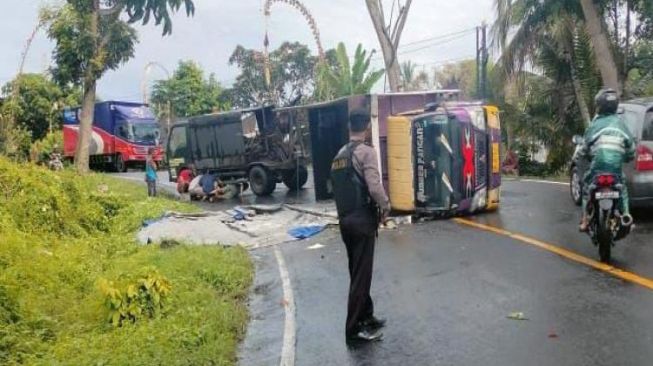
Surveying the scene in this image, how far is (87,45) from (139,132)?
15185mm

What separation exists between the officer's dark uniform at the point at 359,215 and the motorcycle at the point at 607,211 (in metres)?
2.78

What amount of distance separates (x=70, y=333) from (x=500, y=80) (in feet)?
64.5

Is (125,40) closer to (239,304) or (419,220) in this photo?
(419,220)

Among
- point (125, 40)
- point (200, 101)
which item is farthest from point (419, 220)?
point (200, 101)

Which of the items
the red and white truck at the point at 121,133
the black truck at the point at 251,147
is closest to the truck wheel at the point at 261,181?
the black truck at the point at 251,147

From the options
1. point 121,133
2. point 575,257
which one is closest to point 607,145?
point 575,257

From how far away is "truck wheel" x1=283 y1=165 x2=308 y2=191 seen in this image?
20.5 meters

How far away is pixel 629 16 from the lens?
2197cm

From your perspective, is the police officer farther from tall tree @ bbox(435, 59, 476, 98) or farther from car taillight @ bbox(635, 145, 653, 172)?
tall tree @ bbox(435, 59, 476, 98)

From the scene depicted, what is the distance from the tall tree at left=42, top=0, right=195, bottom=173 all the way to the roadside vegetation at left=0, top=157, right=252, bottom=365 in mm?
11506

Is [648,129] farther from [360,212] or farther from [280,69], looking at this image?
[280,69]

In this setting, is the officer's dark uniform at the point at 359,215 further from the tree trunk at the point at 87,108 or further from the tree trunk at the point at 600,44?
the tree trunk at the point at 87,108

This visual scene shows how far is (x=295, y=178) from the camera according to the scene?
21188 millimetres

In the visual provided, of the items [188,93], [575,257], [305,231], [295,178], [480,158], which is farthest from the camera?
[188,93]
